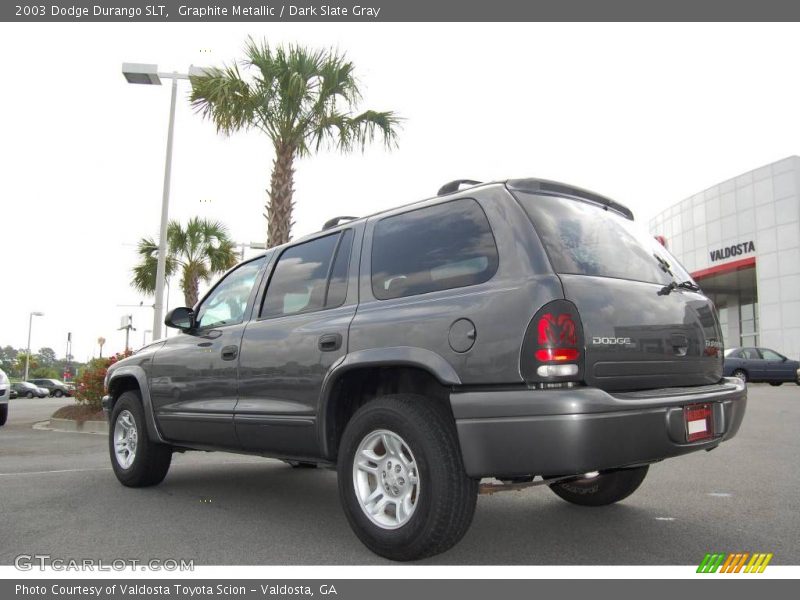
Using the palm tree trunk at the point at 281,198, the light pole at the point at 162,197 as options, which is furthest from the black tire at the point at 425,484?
the light pole at the point at 162,197

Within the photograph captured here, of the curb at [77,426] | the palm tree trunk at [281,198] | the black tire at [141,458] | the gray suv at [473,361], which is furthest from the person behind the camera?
the palm tree trunk at [281,198]

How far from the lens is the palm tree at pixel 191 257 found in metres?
21.3

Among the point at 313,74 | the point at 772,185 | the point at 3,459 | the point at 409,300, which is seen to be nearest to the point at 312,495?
the point at 409,300

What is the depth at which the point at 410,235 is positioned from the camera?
12.4 ft

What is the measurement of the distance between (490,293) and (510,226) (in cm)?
39

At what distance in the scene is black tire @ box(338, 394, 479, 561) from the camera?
10.1ft

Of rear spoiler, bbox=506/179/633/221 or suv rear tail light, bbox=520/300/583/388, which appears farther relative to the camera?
rear spoiler, bbox=506/179/633/221

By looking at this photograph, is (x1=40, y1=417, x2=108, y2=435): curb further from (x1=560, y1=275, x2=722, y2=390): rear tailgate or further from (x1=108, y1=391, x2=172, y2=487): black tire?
(x1=560, y1=275, x2=722, y2=390): rear tailgate

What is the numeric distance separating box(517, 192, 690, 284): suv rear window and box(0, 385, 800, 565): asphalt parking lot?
150 cm

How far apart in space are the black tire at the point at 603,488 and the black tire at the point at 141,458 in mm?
3210

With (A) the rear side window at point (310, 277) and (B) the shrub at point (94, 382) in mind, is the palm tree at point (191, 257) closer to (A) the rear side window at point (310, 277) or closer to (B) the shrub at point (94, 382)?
(B) the shrub at point (94, 382)

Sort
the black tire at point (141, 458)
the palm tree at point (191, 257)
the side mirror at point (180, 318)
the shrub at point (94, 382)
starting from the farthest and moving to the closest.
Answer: the palm tree at point (191, 257), the shrub at point (94, 382), the black tire at point (141, 458), the side mirror at point (180, 318)

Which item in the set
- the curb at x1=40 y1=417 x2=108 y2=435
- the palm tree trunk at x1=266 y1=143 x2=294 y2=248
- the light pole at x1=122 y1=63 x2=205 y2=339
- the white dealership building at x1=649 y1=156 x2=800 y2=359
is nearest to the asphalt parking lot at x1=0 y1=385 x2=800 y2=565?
the curb at x1=40 y1=417 x2=108 y2=435

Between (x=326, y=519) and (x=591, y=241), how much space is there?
2.50 meters
